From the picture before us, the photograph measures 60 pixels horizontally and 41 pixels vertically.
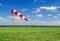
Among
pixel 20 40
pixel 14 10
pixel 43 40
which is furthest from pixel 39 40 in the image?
pixel 14 10

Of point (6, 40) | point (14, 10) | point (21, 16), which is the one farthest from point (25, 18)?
point (6, 40)

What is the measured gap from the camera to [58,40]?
21.4m

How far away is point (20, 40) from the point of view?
20.9m

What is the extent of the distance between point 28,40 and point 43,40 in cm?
150

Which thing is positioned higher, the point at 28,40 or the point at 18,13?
the point at 18,13

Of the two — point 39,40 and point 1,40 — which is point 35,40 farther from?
point 1,40

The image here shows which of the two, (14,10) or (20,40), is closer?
(20,40)

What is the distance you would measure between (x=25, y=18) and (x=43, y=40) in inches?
244

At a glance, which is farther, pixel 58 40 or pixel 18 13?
pixel 18 13

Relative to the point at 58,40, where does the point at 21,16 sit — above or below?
above

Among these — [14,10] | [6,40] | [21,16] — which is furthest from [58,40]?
[14,10]

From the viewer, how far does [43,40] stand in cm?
2097

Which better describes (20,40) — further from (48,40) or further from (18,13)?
(18,13)

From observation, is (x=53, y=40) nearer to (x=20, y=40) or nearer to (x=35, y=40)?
(x=35, y=40)
